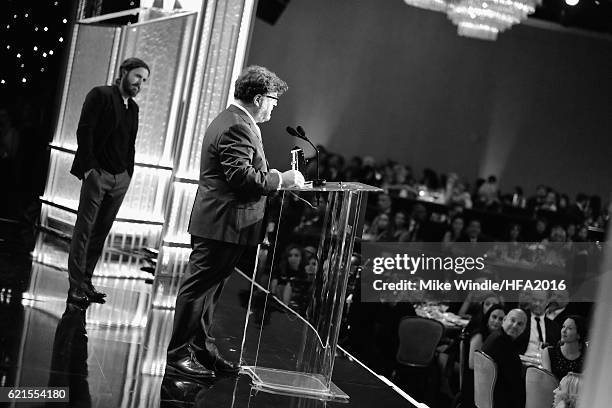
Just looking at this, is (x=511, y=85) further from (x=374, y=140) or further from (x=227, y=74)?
(x=227, y=74)

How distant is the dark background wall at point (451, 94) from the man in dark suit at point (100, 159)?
12.5 m

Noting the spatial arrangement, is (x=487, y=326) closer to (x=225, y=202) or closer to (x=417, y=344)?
(x=417, y=344)

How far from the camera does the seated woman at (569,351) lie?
537 cm

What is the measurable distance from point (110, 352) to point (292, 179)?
1.33 metres

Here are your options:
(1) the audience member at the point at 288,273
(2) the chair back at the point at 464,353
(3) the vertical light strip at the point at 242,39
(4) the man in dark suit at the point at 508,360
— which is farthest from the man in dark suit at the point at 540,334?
(3) the vertical light strip at the point at 242,39

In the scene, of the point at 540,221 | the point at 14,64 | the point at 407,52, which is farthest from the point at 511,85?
the point at 14,64

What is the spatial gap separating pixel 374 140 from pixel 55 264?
12.4 metres

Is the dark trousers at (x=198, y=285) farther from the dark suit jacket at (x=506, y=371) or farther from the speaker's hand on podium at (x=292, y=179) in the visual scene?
the dark suit jacket at (x=506, y=371)

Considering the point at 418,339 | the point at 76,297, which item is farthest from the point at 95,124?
the point at 418,339

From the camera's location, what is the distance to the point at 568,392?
4664 millimetres

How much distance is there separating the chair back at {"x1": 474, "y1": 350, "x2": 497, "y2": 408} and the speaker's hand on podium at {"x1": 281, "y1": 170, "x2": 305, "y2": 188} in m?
1.70

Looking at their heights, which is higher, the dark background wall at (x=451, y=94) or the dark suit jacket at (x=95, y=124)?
the dark background wall at (x=451, y=94)

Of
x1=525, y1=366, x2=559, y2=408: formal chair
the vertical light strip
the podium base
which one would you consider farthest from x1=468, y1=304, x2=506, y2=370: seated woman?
the vertical light strip

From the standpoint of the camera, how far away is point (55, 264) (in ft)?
22.3
